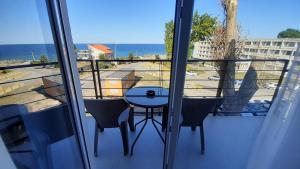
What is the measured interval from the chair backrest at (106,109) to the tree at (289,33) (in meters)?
1.34

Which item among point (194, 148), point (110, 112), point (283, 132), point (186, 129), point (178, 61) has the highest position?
point (178, 61)

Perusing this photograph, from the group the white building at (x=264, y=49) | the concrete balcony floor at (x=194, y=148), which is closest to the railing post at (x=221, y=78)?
the white building at (x=264, y=49)

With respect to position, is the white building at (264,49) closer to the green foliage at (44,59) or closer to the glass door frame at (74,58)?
the glass door frame at (74,58)

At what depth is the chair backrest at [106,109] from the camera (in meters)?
1.47

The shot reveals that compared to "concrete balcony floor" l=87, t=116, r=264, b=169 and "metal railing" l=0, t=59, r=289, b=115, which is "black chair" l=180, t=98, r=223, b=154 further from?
"concrete balcony floor" l=87, t=116, r=264, b=169

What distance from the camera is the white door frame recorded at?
76 centimetres

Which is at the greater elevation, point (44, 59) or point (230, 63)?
point (44, 59)

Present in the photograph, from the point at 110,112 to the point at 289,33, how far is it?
1497 millimetres

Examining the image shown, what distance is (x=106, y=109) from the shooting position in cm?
151

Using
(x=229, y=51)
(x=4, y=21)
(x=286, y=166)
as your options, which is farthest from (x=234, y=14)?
(x=4, y=21)

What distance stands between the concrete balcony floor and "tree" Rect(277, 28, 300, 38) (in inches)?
26.0

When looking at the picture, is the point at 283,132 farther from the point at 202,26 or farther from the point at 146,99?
the point at 146,99

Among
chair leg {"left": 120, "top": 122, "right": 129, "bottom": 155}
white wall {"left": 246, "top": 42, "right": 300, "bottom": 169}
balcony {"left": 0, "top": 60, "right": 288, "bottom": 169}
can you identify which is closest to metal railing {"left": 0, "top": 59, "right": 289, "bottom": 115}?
balcony {"left": 0, "top": 60, "right": 288, "bottom": 169}

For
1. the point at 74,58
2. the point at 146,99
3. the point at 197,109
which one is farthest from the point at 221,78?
the point at 74,58
